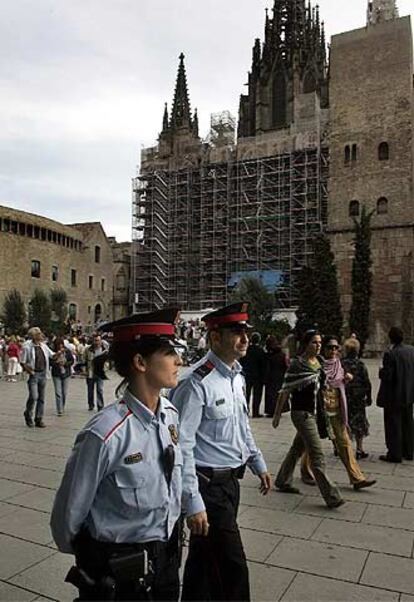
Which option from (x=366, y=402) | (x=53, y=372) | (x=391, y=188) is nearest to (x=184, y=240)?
(x=391, y=188)

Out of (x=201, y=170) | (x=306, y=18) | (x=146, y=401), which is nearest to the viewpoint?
(x=146, y=401)

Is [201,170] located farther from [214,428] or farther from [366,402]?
[214,428]

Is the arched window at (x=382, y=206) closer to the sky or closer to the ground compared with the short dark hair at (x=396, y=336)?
closer to the sky

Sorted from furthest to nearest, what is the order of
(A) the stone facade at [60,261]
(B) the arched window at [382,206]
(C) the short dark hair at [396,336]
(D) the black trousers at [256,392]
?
(A) the stone facade at [60,261] < (B) the arched window at [382,206] < (D) the black trousers at [256,392] < (C) the short dark hair at [396,336]

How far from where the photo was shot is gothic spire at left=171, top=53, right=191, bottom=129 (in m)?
56.5

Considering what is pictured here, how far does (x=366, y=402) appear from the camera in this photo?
7273 millimetres

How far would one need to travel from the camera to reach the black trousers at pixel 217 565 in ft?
8.99

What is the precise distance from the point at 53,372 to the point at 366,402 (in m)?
6.61

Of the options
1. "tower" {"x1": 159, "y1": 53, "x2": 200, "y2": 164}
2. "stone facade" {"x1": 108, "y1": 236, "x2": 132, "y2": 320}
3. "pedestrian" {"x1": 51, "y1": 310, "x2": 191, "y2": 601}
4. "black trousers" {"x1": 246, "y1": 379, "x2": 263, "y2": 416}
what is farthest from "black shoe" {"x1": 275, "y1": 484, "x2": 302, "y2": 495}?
"stone facade" {"x1": 108, "y1": 236, "x2": 132, "y2": 320}

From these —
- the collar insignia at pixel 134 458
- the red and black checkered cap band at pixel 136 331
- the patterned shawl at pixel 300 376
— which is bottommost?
the patterned shawl at pixel 300 376

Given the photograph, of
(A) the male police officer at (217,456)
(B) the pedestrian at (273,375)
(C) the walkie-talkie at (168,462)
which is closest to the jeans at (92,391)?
(B) the pedestrian at (273,375)

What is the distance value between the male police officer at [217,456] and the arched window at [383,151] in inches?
1352

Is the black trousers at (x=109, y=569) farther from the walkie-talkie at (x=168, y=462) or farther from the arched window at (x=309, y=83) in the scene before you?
the arched window at (x=309, y=83)

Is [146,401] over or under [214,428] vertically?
over
